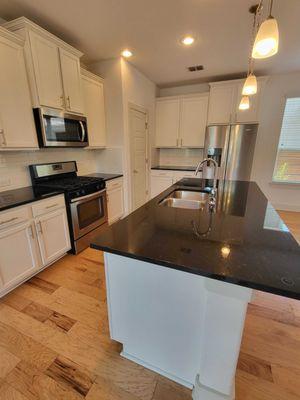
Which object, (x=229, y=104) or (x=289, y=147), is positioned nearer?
(x=229, y=104)

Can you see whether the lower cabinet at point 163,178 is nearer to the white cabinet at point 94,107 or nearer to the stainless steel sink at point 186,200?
the white cabinet at point 94,107

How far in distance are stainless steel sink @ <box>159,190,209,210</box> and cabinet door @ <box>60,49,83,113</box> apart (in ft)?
5.83

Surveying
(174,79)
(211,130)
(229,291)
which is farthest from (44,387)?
(174,79)

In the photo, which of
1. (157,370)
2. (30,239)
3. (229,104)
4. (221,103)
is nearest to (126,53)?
(221,103)

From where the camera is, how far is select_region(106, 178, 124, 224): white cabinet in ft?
10.2

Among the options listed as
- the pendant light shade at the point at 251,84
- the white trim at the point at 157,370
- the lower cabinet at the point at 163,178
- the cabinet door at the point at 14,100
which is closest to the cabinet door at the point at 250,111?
the lower cabinet at the point at 163,178

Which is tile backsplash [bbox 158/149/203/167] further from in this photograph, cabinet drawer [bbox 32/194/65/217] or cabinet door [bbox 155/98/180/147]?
cabinet drawer [bbox 32/194/65/217]

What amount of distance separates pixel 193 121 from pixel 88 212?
9.76 ft

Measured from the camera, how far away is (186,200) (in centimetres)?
202

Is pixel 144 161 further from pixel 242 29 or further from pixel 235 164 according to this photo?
pixel 242 29

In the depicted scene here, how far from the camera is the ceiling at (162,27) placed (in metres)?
1.87

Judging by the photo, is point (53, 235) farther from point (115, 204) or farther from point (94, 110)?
point (94, 110)

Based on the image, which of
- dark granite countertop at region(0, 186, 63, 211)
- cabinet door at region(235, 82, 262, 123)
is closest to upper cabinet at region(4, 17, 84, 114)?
dark granite countertop at region(0, 186, 63, 211)

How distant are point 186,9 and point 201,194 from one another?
1881 millimetres
